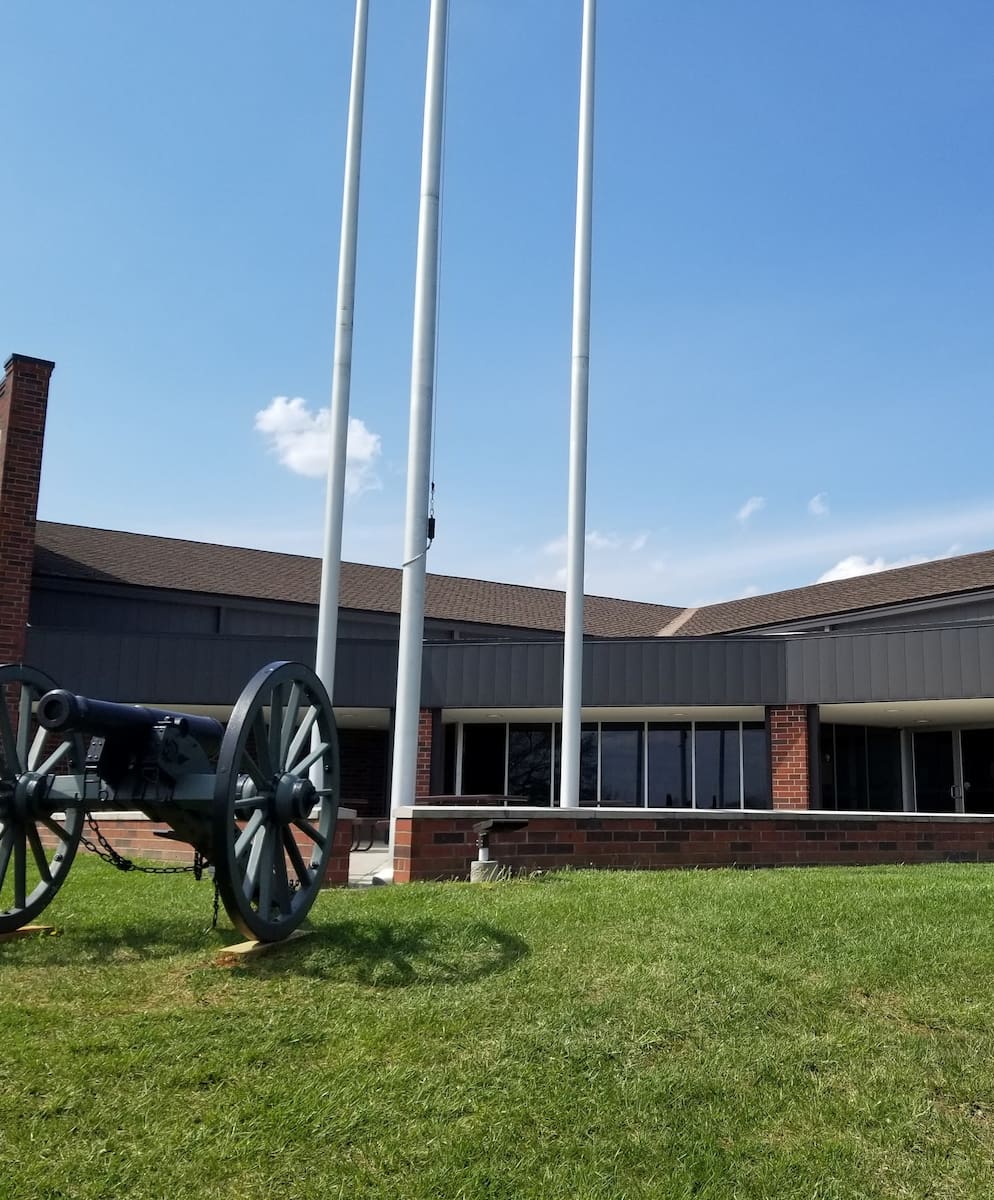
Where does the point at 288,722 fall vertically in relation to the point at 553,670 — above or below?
below

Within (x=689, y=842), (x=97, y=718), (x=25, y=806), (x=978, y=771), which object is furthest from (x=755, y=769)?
(x=97, y=718)

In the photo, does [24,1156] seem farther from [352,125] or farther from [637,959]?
[352,125]

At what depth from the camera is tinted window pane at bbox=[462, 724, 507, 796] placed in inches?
968

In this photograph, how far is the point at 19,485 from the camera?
19.6 m

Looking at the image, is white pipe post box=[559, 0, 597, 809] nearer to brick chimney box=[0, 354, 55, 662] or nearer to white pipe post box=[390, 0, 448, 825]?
white pipe post box=[390, 0, 448, 825]

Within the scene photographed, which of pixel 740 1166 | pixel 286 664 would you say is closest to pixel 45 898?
pixel 286 664

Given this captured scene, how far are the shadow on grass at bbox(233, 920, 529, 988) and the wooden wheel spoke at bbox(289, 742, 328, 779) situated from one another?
978 mm

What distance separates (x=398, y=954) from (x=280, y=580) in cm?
2206

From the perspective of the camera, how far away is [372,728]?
85.9 ft

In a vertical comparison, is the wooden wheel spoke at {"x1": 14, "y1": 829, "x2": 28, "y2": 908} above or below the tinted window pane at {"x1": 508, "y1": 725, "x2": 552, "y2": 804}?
below

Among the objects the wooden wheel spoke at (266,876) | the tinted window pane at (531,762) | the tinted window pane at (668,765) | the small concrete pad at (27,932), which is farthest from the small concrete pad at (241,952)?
the tinted window pane at (531,762)

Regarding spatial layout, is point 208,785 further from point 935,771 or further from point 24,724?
point 935,771

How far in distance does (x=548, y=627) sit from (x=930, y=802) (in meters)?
9.57

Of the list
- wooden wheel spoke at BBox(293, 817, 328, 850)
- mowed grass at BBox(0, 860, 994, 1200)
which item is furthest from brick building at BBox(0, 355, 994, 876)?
mowed grass at BBox(0, 860, 994, 1200)
